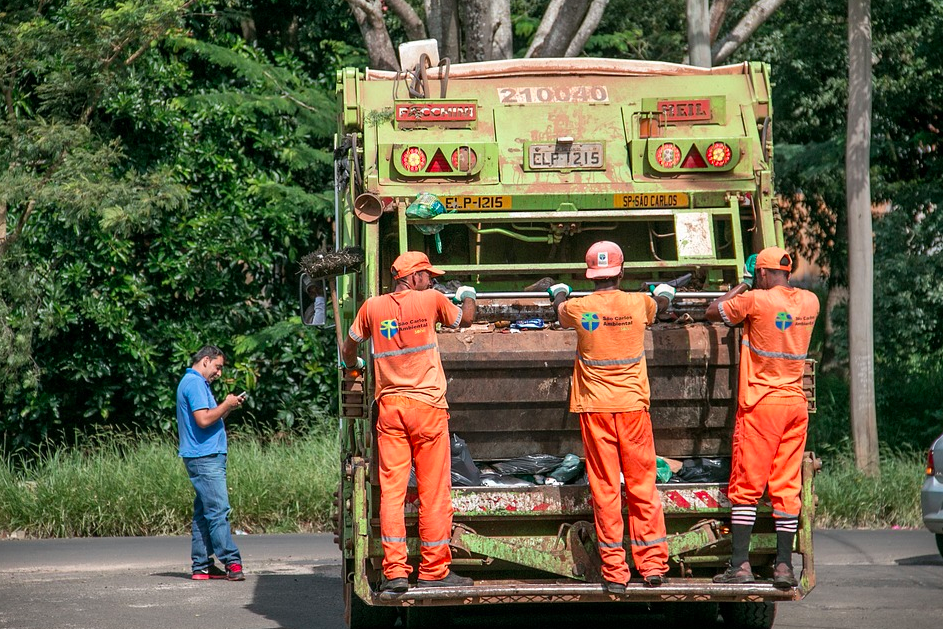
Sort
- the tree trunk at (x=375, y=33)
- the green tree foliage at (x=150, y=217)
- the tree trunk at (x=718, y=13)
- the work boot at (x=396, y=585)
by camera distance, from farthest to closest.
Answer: the tree trunk at (x=375, y=33) < the tree trunk at (x=718, y=13) < the green tree foliage at (x=150, y=217) < the work boot at (x=396, y=585)

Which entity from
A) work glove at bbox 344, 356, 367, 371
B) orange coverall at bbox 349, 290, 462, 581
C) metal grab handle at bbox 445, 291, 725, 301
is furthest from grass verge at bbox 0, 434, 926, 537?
orange coverall at bbox 349, 290, 462, 581

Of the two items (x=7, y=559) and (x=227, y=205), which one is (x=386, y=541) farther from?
(x=227, y=205)

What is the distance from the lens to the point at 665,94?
740 centimetres

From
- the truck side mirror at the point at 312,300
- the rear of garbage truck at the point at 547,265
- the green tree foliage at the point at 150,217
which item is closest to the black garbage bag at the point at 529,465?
the rear of garbage truck at the point at 547,265

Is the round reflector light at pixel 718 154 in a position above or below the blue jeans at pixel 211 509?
above

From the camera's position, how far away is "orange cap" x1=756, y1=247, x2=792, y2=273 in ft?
20.4

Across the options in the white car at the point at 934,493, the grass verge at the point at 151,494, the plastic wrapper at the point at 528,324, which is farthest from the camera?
the grass verge at the point at 151,494

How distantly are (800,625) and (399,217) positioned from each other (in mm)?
3069

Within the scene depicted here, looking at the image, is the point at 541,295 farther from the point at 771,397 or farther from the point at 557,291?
the point at 771,397

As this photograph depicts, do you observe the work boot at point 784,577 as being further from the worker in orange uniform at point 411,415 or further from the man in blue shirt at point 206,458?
the man in blue shirt at point 206,458

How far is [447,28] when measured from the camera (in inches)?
509

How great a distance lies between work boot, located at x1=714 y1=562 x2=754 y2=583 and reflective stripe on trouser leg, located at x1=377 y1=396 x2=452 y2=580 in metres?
1.20

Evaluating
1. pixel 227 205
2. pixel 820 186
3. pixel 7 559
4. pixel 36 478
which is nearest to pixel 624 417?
pixel 7 559

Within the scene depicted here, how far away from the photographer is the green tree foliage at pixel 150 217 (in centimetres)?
1197
